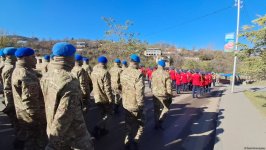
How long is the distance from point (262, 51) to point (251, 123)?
15.5 feet

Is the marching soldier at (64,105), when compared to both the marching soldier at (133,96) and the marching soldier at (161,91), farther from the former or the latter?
the marching soldier at (161,91)

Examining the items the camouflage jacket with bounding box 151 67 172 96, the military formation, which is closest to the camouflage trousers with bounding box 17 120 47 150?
the military formation

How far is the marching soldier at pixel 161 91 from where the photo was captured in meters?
8.38

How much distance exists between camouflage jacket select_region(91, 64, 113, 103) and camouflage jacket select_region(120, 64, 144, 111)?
968mm

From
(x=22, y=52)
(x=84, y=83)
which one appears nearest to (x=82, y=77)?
(x=84, y=83)

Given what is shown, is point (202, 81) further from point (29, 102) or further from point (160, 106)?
point (29, 102)

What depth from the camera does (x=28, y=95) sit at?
15.6ft

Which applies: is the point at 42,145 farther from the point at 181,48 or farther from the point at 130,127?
the point at 181,48

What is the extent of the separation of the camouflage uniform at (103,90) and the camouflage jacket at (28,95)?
7.98ft

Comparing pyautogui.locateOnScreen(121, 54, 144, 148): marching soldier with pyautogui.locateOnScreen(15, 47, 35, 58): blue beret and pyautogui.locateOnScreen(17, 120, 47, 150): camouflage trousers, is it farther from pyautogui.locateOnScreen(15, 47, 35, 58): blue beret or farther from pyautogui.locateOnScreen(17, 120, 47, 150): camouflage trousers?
pyautogui.locateOnScreen(15, 47, 35, 58): blue beret

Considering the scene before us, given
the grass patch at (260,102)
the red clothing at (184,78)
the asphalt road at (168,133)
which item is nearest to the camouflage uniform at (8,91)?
the asphalt road at (168,133)

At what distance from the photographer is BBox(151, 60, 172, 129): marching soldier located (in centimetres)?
838

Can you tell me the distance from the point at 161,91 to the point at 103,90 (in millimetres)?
2004

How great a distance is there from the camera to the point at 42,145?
4875 millimetres
